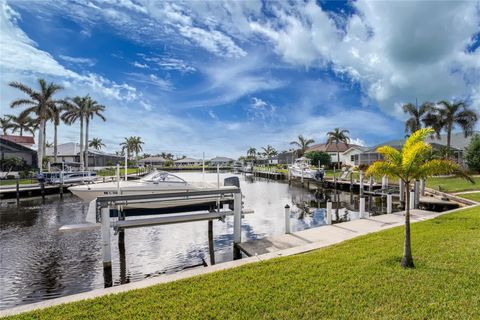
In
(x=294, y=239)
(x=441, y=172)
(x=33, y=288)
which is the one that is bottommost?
(x=33, y=288)

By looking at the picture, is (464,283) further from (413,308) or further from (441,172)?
(441,172)

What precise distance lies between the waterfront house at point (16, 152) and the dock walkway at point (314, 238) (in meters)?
49.6

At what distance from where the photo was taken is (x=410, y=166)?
637 cm

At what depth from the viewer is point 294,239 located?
991cm

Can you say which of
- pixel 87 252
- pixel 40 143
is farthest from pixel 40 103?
pixel 87 252

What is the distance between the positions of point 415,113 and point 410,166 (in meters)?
36.0

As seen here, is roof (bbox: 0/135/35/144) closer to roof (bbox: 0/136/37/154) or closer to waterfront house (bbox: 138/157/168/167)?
roof (bbox: 0/136/37/154)

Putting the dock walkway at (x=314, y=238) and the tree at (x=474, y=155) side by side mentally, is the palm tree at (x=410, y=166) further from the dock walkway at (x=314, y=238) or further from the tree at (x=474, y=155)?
the tree at (x=474, y=155)

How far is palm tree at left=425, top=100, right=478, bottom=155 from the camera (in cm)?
3500

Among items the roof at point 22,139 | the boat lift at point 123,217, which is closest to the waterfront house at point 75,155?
the roof at point 22,139

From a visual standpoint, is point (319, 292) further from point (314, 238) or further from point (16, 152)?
point (16, 152)

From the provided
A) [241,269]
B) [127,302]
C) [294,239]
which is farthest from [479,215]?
[127,302]

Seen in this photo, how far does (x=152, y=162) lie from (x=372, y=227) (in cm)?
10193

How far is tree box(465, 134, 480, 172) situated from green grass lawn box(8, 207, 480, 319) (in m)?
32.8
